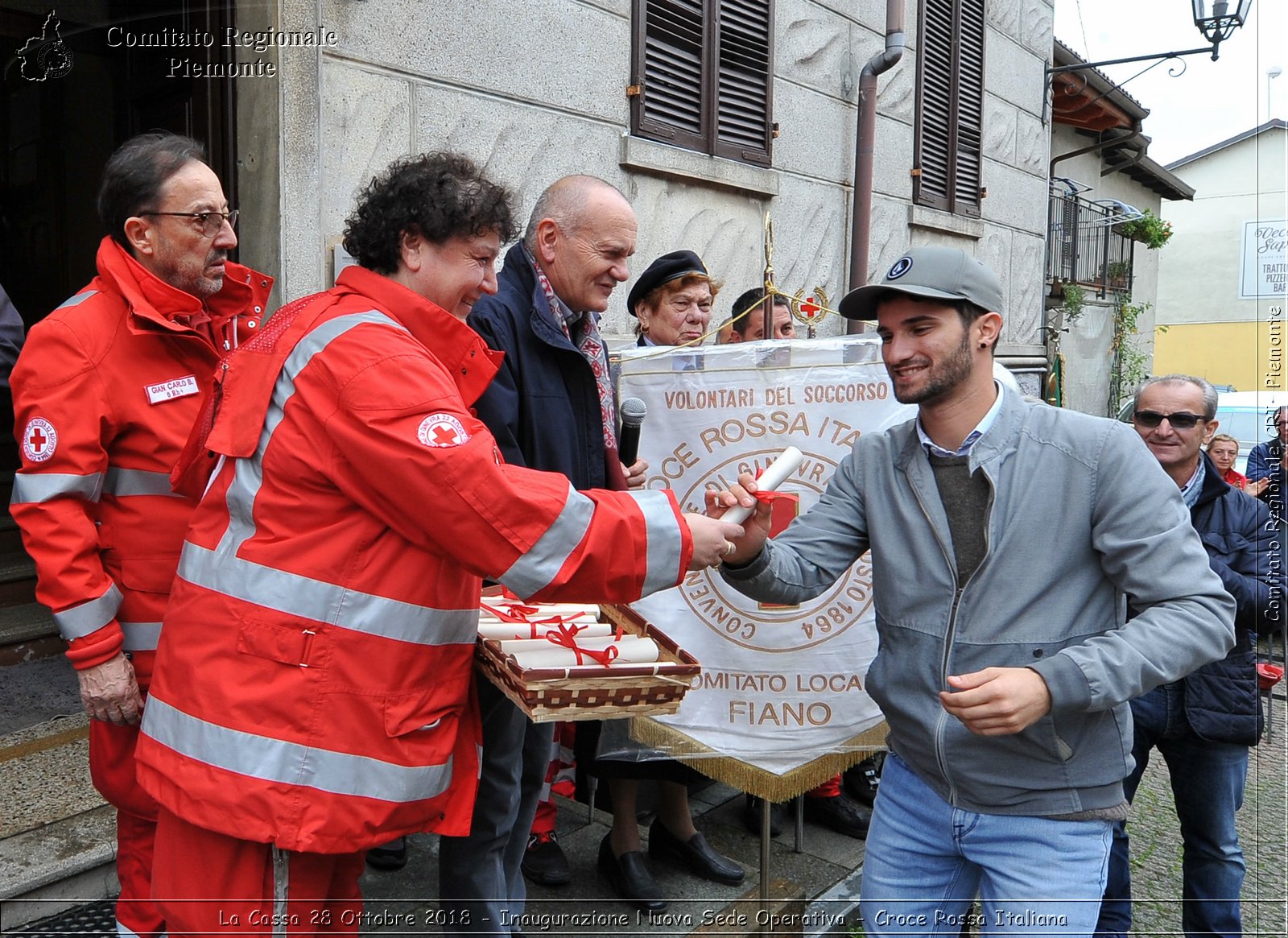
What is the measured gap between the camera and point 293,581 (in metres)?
1.83

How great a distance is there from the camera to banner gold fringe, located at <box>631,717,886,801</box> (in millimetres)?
3189

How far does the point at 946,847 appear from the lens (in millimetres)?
2211

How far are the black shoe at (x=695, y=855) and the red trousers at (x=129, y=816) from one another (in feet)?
5.61

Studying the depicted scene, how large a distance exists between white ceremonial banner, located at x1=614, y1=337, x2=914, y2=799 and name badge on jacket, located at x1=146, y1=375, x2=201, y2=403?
1361 mm

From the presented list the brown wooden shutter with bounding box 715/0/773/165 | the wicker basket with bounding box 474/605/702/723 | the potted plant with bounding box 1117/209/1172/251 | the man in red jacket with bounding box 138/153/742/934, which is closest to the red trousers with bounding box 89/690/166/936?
the man in red jacket with bounding box 138/153/742/934

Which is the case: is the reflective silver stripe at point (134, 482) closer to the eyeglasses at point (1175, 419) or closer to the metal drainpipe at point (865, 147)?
the eyeglasses at point (1175, 419)

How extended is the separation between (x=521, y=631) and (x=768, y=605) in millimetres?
1063

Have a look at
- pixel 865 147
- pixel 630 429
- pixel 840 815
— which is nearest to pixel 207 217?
pixel 630 429

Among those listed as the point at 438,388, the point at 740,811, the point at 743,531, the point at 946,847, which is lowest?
the point at 740,811

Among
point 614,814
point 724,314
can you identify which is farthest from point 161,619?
point 724,314

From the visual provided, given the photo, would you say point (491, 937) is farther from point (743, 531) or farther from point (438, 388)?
point (438, 388)

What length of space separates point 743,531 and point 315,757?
947 mm

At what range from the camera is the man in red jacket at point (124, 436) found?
7.54 ft
